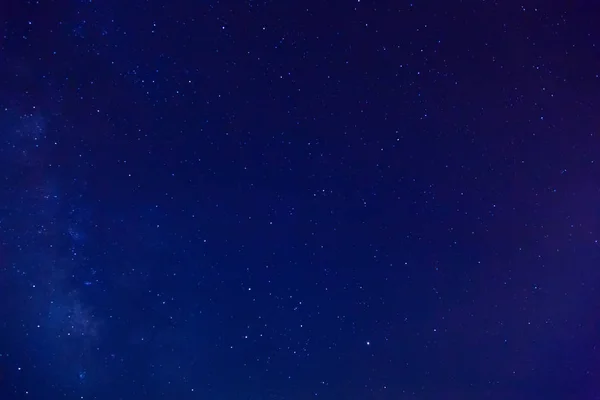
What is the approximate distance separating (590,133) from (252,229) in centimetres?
156

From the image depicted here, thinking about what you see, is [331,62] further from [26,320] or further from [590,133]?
[26,320]

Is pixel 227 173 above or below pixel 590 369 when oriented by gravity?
above

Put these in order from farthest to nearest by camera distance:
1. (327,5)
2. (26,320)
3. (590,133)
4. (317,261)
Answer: (26,320) < (317,261) < (590,133) < (327,5)

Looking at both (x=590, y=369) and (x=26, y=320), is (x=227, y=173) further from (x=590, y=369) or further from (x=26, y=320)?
(x=590, y=369)

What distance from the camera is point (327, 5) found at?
152 cm

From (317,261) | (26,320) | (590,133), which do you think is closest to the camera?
(590,133)

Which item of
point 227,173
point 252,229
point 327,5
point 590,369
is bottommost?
point 590,369

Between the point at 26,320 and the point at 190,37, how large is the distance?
64.9 inches

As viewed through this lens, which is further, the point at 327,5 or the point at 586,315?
the point at 586,315

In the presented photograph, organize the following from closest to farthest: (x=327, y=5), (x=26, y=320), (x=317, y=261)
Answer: (x=327, y=5)
(x=317, y=261)
(x=26, y=320)

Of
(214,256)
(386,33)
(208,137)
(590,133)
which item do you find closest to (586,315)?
(590,133)

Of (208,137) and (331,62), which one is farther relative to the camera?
(208,137)

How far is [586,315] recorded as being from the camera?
1.72 meters

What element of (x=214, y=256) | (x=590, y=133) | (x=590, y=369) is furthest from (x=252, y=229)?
(x=590, y=369)
